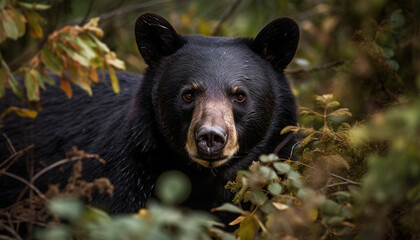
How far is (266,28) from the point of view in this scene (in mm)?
4391

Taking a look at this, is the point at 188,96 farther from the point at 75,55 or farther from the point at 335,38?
the point at 335,38

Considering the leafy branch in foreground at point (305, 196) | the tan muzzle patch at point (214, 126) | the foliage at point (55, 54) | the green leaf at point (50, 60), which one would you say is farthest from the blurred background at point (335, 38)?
the green leaf at point (50, 60)

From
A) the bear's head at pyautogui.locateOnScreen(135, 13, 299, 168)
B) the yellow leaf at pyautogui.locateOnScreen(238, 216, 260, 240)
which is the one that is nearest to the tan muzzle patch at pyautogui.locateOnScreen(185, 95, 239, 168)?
the bear's head at pyautogui.locateOnScreen(135, 13, 299, 168)

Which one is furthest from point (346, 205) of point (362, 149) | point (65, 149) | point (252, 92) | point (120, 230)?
point (65, 149)

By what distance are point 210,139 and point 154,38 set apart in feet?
4.26

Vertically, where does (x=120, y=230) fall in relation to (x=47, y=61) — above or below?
above

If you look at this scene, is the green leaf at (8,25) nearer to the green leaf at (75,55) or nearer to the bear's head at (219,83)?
the green leaf at (75,55)

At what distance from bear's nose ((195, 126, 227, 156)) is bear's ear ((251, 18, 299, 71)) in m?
1.14

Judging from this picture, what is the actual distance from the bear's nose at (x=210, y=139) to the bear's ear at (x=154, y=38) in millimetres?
1130

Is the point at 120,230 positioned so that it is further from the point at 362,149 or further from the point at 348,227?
the point at 362,149

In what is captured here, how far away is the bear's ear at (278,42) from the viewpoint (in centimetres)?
438

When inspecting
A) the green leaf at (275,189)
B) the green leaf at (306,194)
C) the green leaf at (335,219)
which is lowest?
the green leaf at (335,219)

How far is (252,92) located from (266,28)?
527 millimetres

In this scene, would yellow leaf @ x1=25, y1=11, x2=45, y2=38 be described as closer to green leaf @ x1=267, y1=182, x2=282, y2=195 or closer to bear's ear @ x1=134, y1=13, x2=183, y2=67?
bear's ear @ x1=134, y1=13, x2=183, y2=67
